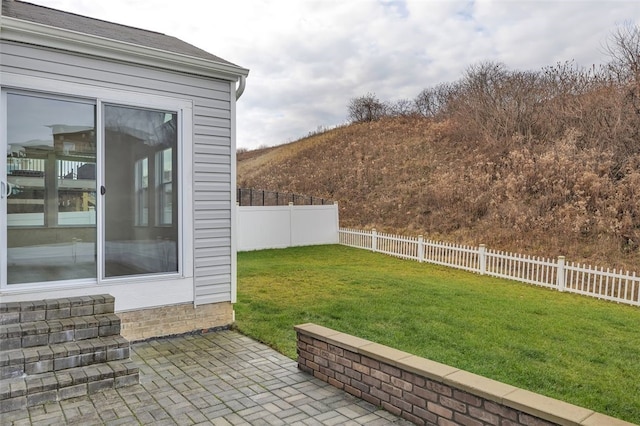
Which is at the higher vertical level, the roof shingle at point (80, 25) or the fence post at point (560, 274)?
the roof shingle at point (80, 25)

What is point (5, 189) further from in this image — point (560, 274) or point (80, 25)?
point (560, 274)

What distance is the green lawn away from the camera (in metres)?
3.60

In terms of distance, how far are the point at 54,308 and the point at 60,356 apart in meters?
0.66

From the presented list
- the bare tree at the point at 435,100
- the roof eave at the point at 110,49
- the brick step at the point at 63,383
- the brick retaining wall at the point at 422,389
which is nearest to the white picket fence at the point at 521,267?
the brick retaining wall at the point at 422,389

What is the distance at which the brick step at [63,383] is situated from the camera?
304cm

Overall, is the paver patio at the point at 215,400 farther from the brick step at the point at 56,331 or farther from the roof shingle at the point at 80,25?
the roof shingle at the point at 80,25

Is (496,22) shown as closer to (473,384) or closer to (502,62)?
(502,62)

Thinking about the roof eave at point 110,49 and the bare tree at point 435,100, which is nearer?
the roof eave at point 110,49

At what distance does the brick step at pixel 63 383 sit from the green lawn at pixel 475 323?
63.3 inches

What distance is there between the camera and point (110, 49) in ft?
14.1

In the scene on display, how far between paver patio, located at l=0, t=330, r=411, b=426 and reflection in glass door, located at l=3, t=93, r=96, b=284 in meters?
1.35

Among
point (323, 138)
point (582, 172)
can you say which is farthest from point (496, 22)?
point (323, 138)

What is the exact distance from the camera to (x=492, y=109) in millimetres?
17438

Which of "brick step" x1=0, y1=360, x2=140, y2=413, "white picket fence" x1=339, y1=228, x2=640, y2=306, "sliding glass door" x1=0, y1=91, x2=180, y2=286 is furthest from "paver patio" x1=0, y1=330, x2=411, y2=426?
"white picket fence" x1=339, y1=228, x2=640, y2=306
